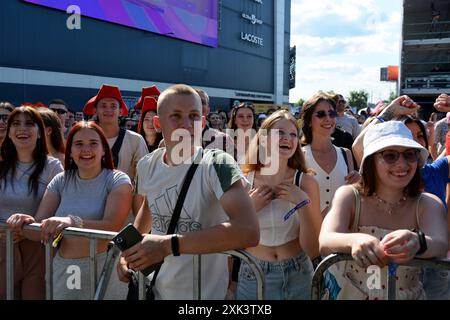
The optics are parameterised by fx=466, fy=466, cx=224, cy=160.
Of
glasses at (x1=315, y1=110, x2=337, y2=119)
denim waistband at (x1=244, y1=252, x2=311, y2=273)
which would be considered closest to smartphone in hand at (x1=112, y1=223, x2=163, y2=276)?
denim waistband at (x1=244, y1=252, x2=311, y2=273)

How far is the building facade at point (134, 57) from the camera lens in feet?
57.8

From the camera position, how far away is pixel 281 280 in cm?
282

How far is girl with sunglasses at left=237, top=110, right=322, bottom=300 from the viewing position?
9.25 ft

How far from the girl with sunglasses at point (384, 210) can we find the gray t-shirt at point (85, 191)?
5.19 feet

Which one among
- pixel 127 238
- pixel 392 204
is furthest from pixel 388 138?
pixel 127 238

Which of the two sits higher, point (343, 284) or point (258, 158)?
point (258, 158)

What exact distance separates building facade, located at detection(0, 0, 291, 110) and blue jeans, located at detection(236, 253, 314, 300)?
16.4 metres

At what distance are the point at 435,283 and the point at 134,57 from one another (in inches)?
901

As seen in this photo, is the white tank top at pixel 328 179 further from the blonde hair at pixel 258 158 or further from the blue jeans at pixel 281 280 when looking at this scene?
the blue jeans at pixel 281 280

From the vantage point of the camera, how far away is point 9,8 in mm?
16906

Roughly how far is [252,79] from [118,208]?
3227cm

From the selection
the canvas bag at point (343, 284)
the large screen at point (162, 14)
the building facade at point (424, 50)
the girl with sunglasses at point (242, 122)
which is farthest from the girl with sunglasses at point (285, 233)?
the large screen at point (162, 14)

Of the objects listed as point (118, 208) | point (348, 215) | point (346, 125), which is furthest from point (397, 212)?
point (346, 125)

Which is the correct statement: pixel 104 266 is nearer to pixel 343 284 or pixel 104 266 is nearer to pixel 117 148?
pixel 343 284
